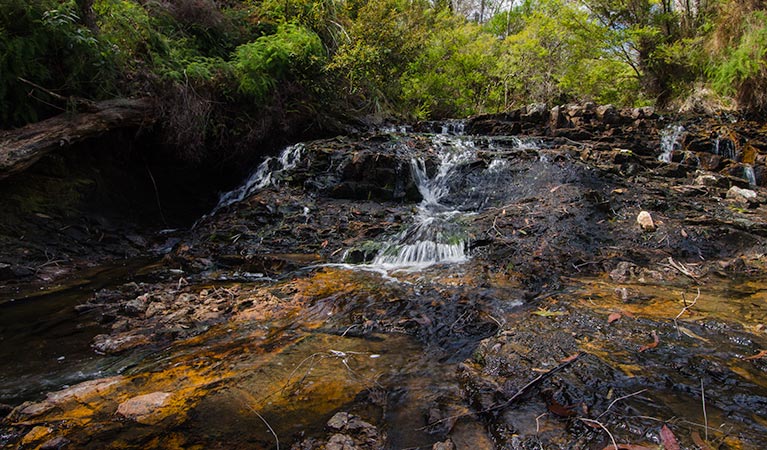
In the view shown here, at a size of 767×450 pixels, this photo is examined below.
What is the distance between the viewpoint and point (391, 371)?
7.45 feet

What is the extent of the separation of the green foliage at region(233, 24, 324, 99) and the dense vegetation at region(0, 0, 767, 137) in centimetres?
3

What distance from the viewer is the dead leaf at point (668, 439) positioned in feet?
5.12

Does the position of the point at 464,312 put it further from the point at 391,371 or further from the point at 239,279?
the point at 239,279

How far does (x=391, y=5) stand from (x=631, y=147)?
6.96 metres

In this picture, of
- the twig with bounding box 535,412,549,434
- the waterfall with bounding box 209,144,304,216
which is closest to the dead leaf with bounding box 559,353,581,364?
the twig with bounding box 535,412,549,434

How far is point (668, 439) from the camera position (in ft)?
5.26

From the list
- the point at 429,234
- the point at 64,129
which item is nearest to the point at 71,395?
the point at 429,234

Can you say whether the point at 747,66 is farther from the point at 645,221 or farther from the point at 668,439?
the point at 668,439

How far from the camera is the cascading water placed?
466 centimetres

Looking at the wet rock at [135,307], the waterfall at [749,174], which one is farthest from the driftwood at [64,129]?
the waterfall at [749,174]

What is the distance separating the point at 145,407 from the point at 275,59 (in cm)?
700

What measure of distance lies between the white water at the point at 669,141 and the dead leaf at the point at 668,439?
30.1 ft

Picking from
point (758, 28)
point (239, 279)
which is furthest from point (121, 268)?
point (758, 28)

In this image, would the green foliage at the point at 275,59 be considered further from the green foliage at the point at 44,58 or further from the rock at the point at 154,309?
the rock at the point at 154,309
